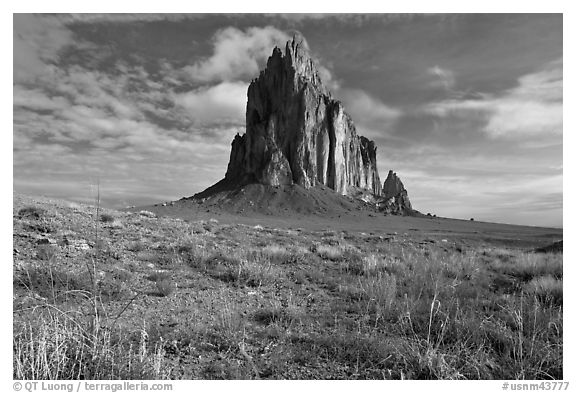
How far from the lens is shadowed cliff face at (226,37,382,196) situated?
4555 inches

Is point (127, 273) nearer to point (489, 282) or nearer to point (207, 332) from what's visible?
point (207, 332)

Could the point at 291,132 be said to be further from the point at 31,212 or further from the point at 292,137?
the point at 31,212

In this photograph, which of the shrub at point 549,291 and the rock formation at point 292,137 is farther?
the rock formation at point 292,137

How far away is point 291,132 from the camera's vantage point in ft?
399

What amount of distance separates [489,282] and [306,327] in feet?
21.3

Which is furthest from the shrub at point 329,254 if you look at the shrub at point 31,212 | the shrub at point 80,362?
the shrub at point 31,212

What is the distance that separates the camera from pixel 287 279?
8.41 metres

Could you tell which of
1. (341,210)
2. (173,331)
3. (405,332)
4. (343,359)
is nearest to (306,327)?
(343,359)

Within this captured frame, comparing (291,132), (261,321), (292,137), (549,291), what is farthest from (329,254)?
(291,132)

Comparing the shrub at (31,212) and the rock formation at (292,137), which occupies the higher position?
the rock formation at (292,137)

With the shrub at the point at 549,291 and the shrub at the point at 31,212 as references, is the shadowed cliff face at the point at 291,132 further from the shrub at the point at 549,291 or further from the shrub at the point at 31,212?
the shrub at the point at 549,291

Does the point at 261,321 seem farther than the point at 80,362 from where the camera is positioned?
Yes

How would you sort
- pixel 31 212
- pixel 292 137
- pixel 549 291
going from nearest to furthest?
pixel 549 291, pixel 31 212, pixel 292 137

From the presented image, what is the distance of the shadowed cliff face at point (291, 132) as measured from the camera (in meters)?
116
